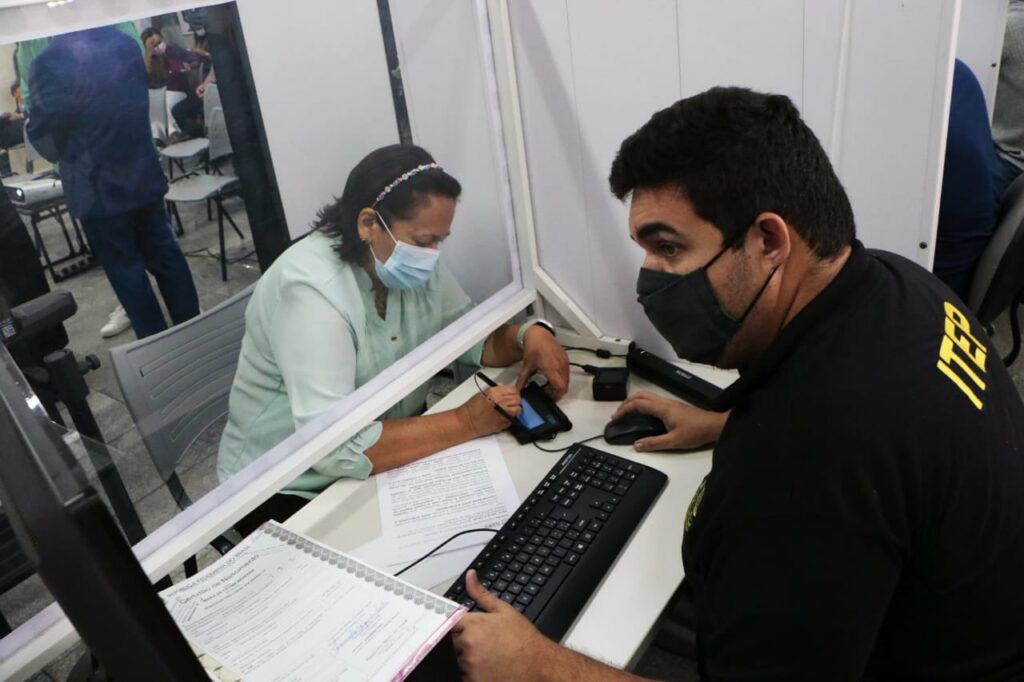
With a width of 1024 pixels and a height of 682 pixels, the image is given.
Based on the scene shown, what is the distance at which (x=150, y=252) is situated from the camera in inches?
39.5

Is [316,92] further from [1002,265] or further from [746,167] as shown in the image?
[1002,265]

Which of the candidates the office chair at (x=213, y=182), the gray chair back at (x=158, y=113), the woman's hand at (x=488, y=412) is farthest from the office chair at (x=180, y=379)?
the woman's hand at (x=488, y=412)

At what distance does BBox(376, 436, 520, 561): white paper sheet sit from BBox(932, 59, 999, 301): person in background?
1.20 metres

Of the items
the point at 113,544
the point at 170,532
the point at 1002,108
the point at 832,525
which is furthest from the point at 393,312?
the point at 1002,108

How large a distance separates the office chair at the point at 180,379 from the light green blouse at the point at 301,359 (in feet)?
0.08

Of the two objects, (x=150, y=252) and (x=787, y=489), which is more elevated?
(x=150, y=252)

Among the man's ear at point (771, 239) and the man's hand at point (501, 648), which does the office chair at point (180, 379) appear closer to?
the man's hand at point (501, 648)

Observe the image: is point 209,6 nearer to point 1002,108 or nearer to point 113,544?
point 113,544

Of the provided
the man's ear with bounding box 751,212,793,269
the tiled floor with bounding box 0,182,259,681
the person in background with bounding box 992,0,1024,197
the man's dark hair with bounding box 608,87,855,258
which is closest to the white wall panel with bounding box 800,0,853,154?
the man's dark hair with bounding box 608,87,855,258

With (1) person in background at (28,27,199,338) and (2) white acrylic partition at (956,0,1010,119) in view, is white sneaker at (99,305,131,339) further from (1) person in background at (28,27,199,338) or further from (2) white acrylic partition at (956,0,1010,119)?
(2) white acrylic partition at (956,0,1010,119)

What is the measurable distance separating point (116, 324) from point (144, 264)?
10 centimetres

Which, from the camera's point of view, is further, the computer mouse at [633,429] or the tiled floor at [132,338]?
the computer mouse at [633,429]

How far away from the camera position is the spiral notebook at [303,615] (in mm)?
697

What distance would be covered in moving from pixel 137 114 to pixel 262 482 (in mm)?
539
